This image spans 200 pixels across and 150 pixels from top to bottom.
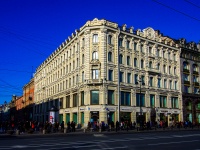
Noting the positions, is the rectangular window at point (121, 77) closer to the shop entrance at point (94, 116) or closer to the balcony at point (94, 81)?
the balcony at point (94, 81)

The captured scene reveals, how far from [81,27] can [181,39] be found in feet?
86.5

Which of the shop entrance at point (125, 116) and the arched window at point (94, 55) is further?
the arched window at point (94, 55)

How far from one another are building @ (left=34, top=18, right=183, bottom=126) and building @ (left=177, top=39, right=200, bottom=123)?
6.58ft

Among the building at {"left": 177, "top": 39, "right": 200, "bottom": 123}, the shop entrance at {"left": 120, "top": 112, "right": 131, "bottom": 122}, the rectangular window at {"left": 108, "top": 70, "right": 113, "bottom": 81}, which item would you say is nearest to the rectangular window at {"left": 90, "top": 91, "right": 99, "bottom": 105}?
the rectangular window at {"left": 108, "top": 70, "right": 113, "bottom": 81}

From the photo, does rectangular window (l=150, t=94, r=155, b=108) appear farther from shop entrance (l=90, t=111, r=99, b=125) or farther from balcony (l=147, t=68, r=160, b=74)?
shop entrance (l=90, t=111, r=99, b=125)

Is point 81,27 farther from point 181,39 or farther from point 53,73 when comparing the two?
point 181,39

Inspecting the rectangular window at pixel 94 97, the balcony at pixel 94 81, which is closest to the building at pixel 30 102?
the rectangular window at pixel 94 97

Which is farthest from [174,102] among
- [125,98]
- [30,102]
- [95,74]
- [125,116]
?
[30,102]

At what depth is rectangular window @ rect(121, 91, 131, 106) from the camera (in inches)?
1763

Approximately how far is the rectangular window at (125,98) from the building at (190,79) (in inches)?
670

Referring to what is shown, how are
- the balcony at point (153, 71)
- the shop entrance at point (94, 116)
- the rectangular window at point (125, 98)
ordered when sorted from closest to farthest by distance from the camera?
the shop entrance at point (94, 116)
the rectangular window at point (125, 98)
the balcony at point (153, 71)

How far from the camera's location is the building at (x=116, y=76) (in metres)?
42.8

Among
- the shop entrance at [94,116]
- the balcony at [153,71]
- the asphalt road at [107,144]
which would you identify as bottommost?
the asphalt road at [107,144]

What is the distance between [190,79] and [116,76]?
23.7m
